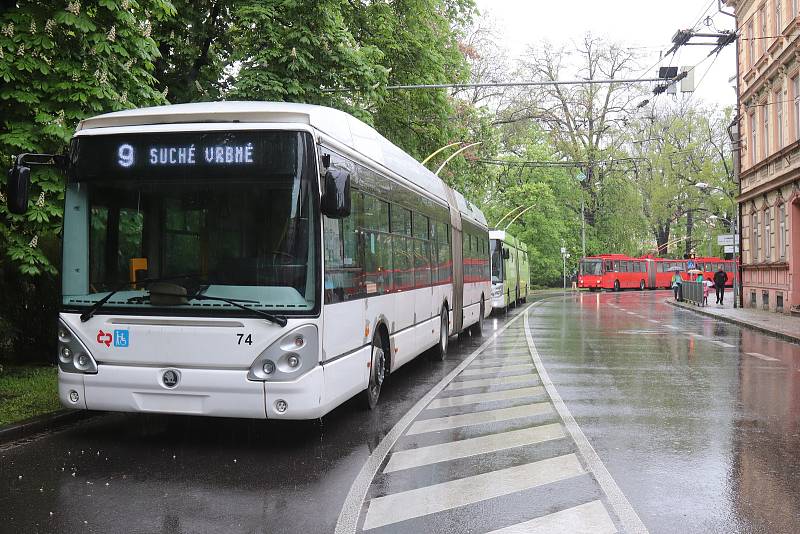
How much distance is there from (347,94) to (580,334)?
338 inches

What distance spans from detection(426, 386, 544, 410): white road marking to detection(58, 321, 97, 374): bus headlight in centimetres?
392

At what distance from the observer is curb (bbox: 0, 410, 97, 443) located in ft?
24.7

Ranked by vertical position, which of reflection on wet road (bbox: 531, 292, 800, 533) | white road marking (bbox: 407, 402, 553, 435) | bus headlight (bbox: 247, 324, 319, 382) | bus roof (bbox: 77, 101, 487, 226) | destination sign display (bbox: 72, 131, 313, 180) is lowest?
reflection on wet road (bbox: 531, 292, 800, 533)

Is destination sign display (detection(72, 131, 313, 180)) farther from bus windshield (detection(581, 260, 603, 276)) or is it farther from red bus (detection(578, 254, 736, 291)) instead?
bus windshield (detection(581, 260, 603, 276))

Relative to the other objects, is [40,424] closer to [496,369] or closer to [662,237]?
[496,369]

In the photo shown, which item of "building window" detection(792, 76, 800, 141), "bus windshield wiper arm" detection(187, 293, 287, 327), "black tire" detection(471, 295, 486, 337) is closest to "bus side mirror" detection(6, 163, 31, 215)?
"bus windshield wiper arm" detection(187, 293, 287, 327)

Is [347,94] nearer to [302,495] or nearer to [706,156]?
[302,495]

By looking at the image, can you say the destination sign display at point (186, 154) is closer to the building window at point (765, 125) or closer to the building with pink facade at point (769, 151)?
the building with pink facade at point (769, 151)

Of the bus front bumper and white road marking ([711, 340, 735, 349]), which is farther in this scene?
white road marking ([711, 340, 735, 349])

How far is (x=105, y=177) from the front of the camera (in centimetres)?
739

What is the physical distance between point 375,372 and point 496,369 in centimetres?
437

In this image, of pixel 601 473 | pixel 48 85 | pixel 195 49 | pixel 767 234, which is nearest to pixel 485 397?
pixel 601 473

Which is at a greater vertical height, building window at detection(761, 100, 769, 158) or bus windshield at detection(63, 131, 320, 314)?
building window at detection(761, 100, 769, 158)

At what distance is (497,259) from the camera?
104 feet
